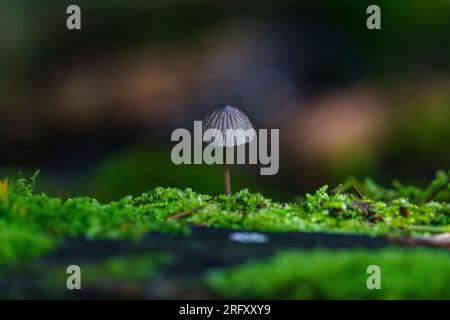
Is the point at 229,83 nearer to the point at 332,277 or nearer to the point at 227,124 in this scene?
the point at 227,124

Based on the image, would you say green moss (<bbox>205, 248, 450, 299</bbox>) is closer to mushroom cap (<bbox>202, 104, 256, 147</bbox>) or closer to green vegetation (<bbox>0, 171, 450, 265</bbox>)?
green vegetation (<bbox>0, 171, 450, 265</bbox>)

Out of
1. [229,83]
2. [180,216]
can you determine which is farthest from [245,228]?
[229,83]

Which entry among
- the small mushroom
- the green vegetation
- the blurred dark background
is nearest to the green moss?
the green vegetation

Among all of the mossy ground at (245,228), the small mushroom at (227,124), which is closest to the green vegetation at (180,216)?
the mossy ground at (245,228)

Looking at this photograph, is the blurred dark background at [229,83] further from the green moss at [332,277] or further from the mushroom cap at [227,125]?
the green moss at [332,277]
